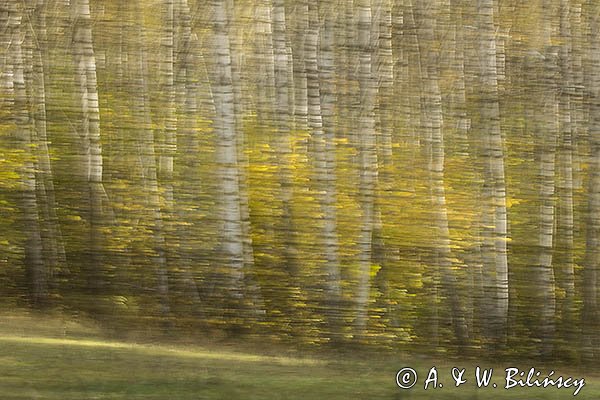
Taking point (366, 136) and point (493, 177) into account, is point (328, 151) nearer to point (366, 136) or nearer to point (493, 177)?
point (366, 136)

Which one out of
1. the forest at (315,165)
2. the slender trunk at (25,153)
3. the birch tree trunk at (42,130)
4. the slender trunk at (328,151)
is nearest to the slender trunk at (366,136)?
the forest at (315,165)

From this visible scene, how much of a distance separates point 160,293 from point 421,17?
9.15ft

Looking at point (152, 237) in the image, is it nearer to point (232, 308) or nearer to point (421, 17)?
point (232, 308)

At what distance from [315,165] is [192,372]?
186 cm

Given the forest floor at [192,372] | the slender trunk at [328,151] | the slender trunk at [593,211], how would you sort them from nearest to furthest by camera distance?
1. the forest floor at [192,372]
2. the slender trunk at [593,211]
3. the slender trunk at [328,151]

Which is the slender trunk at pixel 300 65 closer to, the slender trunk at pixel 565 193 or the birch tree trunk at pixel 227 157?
the birch tree trunk at pixel 227 157

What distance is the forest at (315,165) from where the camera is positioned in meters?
7.69

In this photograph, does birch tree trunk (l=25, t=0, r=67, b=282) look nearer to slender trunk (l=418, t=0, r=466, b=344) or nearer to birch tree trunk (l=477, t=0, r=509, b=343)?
slender trunk (l=418, t=0, r=466, b=344)

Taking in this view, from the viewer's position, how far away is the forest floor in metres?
6.57

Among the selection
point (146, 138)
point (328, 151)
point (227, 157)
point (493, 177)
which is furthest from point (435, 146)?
point (146, 138)

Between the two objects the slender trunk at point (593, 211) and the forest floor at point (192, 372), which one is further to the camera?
the slender trunk at point (593, 211)

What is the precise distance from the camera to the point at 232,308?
7.59m

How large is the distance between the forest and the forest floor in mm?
295

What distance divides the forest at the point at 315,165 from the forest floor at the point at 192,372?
29 cm
